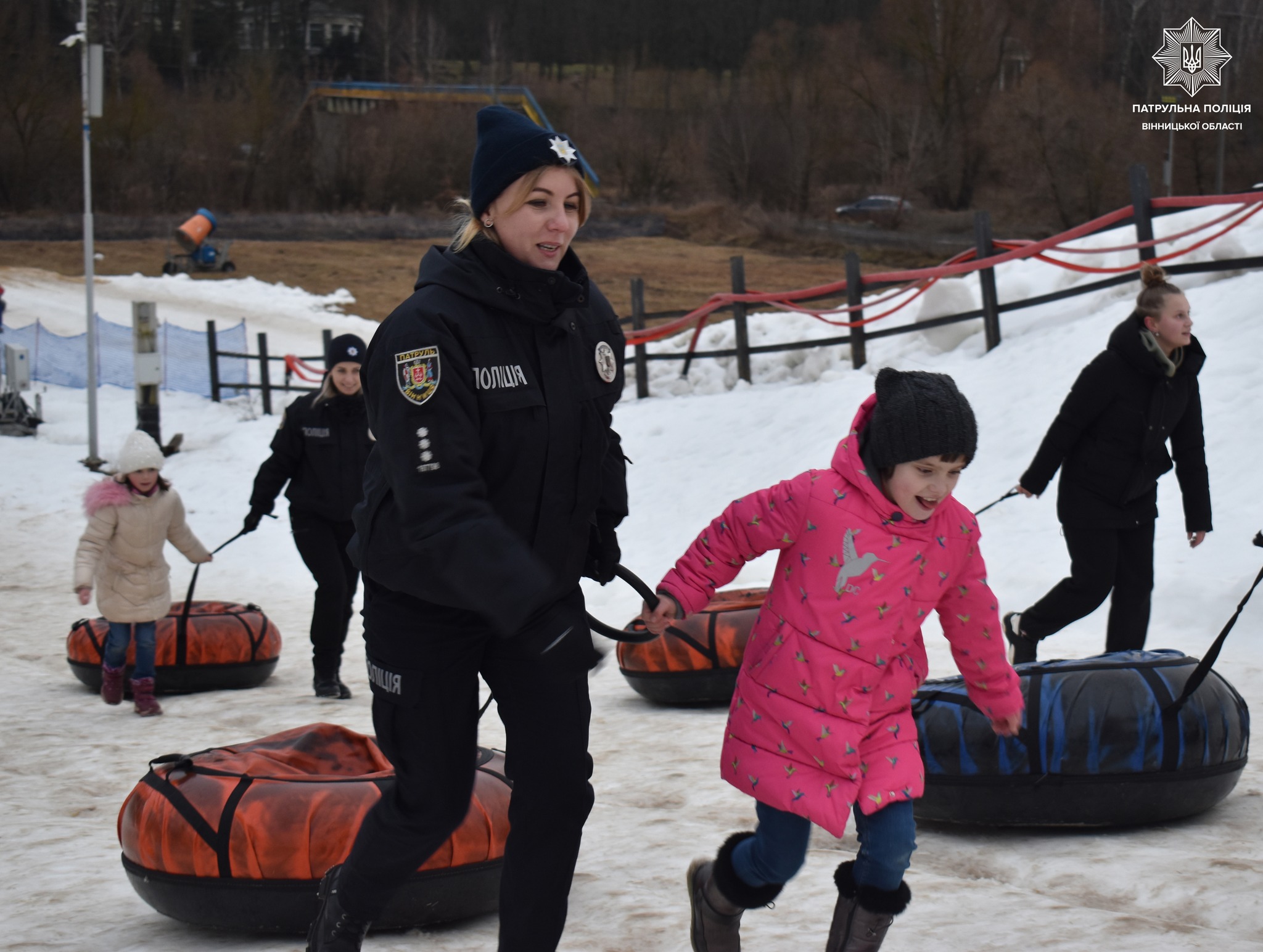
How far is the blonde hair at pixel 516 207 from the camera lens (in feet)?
7.70

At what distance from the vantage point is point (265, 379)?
17.0m

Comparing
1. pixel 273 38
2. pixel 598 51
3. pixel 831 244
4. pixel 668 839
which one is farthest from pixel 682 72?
pixel 668 839

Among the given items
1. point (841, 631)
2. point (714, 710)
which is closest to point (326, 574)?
point (714, 710)

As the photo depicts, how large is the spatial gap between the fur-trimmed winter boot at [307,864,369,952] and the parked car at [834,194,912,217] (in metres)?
37.9

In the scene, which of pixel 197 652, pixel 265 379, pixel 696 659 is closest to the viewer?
pixel 696 659

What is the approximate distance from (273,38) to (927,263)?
1598 inches

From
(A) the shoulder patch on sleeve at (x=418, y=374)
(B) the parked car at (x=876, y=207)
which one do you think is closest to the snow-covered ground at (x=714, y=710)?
(A) the shoulder patch on sleeve at (x=418, y=374)

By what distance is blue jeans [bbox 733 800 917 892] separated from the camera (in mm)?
2520

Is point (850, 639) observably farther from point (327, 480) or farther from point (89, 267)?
point (89, 267)

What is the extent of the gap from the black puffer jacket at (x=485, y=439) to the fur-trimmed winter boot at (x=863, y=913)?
2.72 feet

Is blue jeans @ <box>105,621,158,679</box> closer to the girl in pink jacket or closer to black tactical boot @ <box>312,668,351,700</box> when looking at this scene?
black tactical boot @ <box>312,668,351,700</box>

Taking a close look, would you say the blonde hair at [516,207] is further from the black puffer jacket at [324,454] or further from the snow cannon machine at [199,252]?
the snow cannon machine at [199,252]

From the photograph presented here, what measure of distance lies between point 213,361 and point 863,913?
1681cm

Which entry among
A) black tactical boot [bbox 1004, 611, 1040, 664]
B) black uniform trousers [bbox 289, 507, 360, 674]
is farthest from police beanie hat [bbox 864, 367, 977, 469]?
black uniform trousers [bbox 289, 507, 360, 674]
